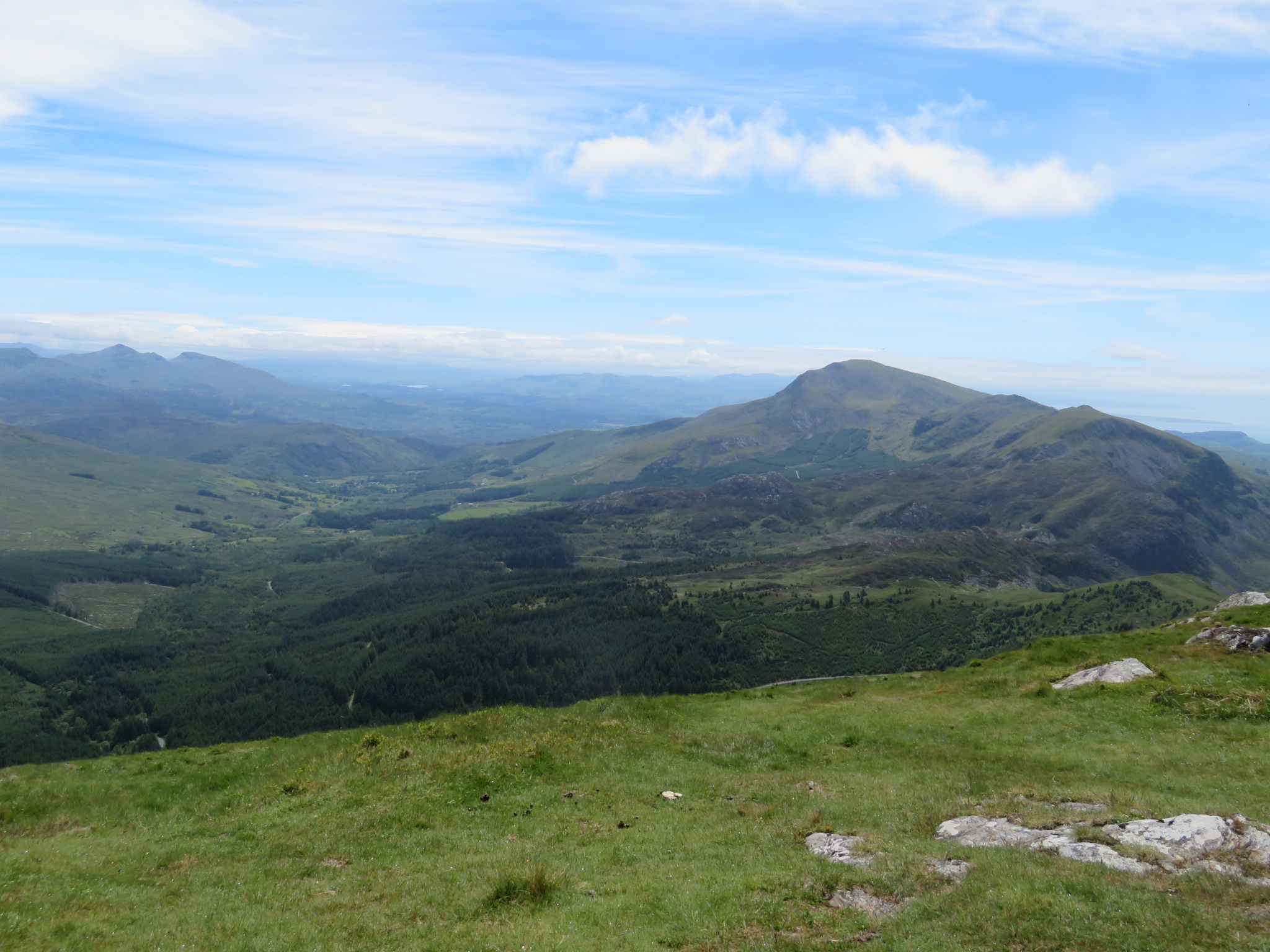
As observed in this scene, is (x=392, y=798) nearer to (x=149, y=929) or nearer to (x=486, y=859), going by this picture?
(x=486, y=859)

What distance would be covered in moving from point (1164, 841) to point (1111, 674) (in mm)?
28818

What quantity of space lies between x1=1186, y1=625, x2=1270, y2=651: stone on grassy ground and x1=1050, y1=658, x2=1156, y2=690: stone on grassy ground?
8.46 meters

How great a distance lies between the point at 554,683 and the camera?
198m

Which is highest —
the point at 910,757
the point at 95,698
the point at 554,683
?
the point at 910,757

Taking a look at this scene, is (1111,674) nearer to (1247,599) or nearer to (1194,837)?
(1194,837)

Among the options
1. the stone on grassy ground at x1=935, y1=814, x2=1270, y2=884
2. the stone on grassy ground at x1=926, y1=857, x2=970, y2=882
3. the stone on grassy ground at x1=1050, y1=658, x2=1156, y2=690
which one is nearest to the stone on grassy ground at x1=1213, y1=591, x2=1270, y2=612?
the stone on grassy ground at x1=1050, y1=658, x2=1156, y2=690

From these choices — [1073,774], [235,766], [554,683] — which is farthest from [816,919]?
[554,683]

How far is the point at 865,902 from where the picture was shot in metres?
17.7

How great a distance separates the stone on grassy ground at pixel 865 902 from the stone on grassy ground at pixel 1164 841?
5354mm

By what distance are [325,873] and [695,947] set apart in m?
14.0

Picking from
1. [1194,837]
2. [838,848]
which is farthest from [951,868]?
[1194,837]

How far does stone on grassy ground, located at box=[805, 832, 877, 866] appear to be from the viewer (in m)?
20.7

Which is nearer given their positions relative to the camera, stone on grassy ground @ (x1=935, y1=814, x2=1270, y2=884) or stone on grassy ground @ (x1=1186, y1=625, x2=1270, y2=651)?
stone on grassy ground @ (x1=935, y1=814, x2=1270, y2=884)

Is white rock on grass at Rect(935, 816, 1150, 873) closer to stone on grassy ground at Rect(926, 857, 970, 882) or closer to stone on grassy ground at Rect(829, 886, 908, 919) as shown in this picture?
stone on grassy ground at Rect(926, 857, 970, 882)
